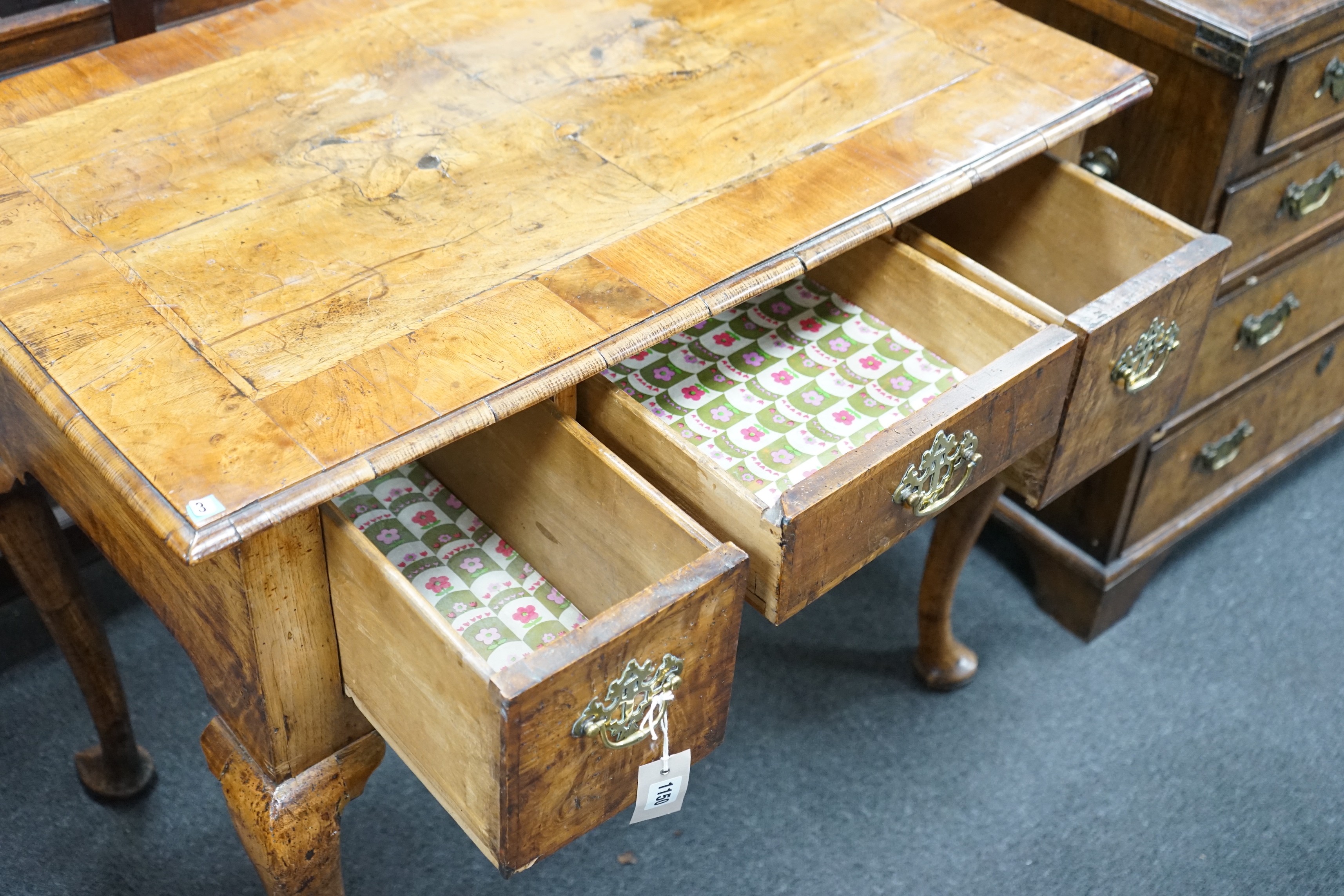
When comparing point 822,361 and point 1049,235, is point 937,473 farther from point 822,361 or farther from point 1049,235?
point 1049,235

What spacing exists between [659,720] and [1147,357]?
57cm

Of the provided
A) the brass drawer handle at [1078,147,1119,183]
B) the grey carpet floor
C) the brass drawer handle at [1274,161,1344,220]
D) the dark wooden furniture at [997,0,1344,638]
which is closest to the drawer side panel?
the grey carpet floor

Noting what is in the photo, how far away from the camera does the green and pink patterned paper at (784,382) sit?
4.04ft

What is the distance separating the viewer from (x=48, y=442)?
1.10 metres

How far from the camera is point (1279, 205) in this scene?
1570 mm

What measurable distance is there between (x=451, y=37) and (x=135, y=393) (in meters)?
0.57

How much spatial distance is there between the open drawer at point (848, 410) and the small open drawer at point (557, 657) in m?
0.06

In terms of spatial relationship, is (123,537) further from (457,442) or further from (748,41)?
(748,41)

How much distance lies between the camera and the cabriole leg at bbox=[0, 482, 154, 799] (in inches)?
51.8

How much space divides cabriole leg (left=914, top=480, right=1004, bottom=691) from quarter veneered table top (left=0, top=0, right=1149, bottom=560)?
425mm

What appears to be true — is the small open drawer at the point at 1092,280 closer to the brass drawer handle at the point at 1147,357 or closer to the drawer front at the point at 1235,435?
the brass drawer handle at the point at 1147,357

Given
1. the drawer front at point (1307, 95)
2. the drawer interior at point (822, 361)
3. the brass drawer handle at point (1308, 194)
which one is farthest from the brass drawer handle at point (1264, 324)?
the drawer interior at point (822, 361)

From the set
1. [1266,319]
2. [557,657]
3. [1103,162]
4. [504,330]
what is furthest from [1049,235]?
[557,657]

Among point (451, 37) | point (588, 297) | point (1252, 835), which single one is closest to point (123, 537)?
point (588, 297)
